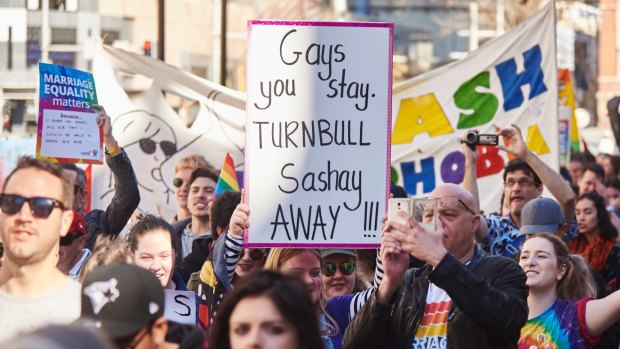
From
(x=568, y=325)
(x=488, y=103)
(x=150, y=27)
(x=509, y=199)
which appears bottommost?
(x=568, y=325)

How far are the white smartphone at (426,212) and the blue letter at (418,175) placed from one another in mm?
5665

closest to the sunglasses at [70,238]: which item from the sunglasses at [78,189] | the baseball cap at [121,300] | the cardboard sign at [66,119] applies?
the sunglasses at [78,189]

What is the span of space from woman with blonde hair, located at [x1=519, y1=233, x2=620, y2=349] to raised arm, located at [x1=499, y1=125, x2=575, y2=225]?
151 centimetres

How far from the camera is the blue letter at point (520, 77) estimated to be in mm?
11891

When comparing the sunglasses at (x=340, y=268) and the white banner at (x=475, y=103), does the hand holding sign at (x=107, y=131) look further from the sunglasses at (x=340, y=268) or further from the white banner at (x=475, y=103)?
the white banner at (x=475, y=103)

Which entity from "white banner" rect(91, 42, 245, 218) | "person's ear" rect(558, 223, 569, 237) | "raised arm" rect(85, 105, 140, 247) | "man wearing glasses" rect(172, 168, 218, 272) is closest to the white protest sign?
"raised arm" rect(85, 105, 140, 247)

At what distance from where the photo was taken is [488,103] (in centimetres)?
1188

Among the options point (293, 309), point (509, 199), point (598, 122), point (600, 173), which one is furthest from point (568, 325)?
point (598, 122)

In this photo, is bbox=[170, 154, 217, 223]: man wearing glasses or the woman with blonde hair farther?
bbox=[170, 154, 217, 223]: man wearing glasses

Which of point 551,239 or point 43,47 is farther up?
point 43,47

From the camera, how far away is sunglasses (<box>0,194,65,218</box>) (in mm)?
4930

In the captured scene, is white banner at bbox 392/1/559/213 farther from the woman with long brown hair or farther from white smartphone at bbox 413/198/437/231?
white smartphone at bbox 413/198/437/231

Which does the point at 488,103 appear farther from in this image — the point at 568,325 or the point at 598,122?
the point at 598,122

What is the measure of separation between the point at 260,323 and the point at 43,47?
37.4 feet
